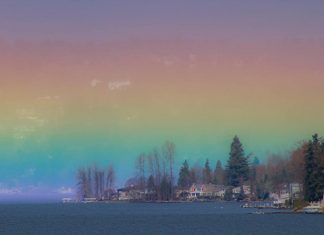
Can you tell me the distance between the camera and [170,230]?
101688mm

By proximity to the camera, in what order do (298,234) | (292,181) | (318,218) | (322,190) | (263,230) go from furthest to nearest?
1. (292,181)
2. (322,190)
3. (318,218)
4. (263,230)
5. (298,234)

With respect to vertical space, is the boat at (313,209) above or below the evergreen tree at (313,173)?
below

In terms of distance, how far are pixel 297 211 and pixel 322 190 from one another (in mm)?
9433

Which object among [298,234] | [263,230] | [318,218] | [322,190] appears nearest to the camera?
[298,234]

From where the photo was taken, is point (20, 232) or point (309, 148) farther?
point (309, 148)

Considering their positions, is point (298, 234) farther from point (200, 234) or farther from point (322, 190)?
point (322, 190)

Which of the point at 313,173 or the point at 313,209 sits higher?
the point at 313,173

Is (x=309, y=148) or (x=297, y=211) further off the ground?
(x=309, y=148)

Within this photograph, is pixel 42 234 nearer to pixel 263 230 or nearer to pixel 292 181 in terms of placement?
pixel 263 230

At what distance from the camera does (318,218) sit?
121m

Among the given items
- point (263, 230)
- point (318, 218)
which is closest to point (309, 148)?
point (318, 218)

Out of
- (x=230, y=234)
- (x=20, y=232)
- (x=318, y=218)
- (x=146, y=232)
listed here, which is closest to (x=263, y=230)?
(x=230, y=234)

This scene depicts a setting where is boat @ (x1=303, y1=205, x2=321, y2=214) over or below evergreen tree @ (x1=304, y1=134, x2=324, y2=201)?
below

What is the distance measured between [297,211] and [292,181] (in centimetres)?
5048
